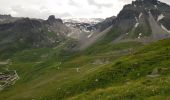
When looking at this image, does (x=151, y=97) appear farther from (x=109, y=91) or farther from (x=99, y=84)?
(x=99, y=84)

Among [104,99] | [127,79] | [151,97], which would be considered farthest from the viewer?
[127,79]

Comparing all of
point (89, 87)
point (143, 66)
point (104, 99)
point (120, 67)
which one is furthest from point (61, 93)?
point (104, 99)

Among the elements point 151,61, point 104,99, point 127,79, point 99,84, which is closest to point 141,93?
point 104,99

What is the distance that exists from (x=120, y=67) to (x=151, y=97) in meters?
56.0

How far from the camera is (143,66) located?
101062mm

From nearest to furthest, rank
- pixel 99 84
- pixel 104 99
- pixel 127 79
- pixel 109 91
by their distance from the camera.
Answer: pixel 104 99 → pixel 109 91 → pixel 127 79 → pixel 99 84

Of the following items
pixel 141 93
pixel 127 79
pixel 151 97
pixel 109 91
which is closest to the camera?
pixel 151 97

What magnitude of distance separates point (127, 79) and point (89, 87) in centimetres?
1514

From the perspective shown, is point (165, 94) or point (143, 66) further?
point (143, 66)

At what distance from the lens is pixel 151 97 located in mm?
52938

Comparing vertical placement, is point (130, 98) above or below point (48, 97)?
above

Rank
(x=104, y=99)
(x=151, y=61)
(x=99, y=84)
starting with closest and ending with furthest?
(x=104, y=99)
(x=99, y=84)
(x=151, y=61)

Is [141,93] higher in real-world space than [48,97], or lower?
higher

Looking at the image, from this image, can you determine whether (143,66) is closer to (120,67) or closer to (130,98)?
(120,67)
